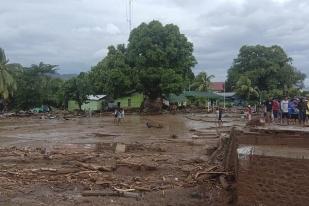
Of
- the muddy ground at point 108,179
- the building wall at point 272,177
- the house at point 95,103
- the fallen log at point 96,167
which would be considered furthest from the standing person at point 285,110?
the house at point 95,103

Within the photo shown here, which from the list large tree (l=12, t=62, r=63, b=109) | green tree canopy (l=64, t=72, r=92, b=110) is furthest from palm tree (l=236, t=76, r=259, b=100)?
large tree (l=12, t=62, r=63, b=109)

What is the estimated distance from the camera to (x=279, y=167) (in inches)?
319

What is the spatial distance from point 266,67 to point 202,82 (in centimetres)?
1092

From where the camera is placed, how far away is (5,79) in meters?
56.9

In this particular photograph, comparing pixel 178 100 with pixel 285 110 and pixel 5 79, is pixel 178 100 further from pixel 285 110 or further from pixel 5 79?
pixel 285 110

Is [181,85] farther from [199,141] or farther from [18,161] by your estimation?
[18,161]

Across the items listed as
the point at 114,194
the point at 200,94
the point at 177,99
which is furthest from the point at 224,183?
the point at 200,94

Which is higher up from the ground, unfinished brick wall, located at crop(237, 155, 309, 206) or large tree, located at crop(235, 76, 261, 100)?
large tree, located at crop(235, 76, 261, 100)

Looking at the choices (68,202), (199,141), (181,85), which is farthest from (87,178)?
(181,85)

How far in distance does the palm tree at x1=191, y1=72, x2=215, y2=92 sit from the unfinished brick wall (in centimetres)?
7585

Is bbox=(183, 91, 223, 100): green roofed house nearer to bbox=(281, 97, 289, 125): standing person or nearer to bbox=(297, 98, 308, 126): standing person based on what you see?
bbox=(281, 97, 289, 125): standing person

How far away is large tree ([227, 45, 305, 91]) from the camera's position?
79062 millimetres

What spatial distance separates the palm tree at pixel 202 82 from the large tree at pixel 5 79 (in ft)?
110

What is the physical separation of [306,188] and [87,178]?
559 cm
